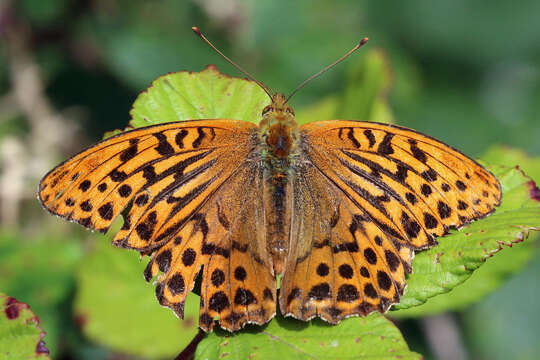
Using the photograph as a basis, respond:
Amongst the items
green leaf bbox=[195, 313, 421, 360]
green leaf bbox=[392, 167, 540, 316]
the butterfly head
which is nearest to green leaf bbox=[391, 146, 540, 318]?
green leaf bbox=[392, 167, 540, 316]

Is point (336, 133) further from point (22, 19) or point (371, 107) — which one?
point (22, 19)

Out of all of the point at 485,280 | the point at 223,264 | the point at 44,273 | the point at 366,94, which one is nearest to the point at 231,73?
the point at 366,94

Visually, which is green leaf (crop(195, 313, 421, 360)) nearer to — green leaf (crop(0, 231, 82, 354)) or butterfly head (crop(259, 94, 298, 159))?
butterfly head (crop(259, 94, 298, 159))

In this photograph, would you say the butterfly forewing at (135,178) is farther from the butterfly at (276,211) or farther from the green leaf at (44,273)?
the green leaf at (44,273)

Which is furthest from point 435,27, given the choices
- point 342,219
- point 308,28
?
point 342,219

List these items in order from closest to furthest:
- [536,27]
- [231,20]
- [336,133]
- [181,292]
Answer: [181,292]
[336,133]
[231,20]
[536,27]

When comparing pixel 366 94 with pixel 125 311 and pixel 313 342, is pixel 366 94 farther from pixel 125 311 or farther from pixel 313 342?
pixel 125 311

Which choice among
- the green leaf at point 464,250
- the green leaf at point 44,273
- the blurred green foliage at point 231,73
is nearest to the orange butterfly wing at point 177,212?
the green leaf at point 464,250
